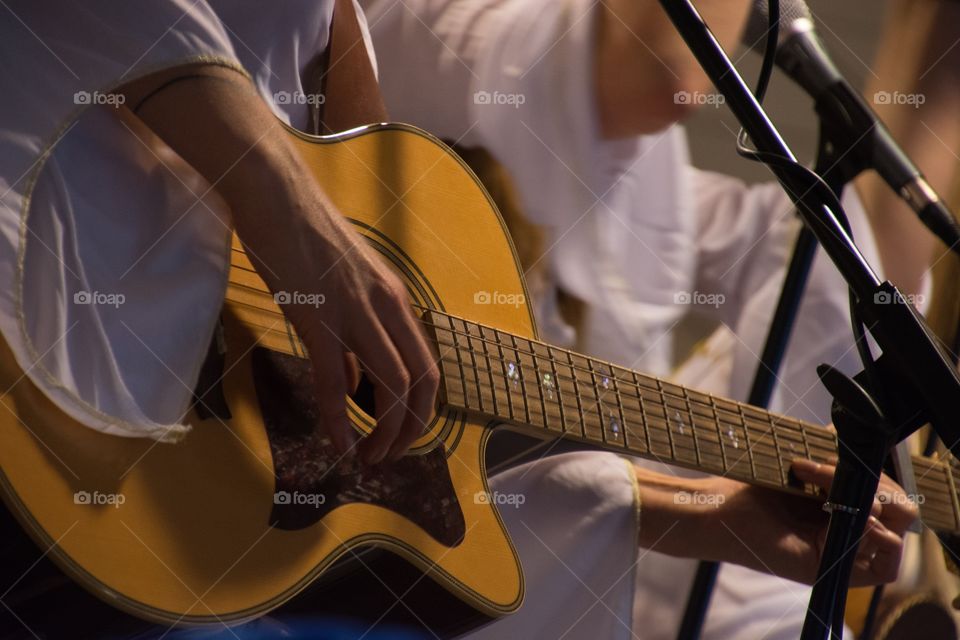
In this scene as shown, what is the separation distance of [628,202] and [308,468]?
2.54ft

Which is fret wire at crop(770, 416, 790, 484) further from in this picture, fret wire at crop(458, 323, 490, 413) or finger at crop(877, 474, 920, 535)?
fret wire at crop(458, 323, 490, 413)

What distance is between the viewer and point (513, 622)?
99 cm

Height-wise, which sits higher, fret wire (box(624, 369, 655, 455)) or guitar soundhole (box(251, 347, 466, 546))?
guitar soundhole (box(251, 347, 466, 546))

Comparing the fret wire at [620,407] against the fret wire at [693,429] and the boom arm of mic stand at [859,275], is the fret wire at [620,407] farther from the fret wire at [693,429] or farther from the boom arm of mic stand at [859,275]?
the boom arm of mic stand at [859,275]

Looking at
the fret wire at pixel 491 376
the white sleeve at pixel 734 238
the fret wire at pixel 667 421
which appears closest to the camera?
the fret wire at pixel 667 421

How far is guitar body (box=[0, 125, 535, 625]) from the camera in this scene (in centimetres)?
61

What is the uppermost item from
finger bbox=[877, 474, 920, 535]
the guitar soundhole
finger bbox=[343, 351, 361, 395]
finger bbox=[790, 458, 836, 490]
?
finger bbox=[343, 351, 361, 395]

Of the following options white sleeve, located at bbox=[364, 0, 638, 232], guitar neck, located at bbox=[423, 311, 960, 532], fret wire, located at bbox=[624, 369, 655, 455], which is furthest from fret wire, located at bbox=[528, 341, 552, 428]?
white sleeve, located at bbox=[364, 0, 638, 232]

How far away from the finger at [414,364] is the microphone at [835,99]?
1.21 feet

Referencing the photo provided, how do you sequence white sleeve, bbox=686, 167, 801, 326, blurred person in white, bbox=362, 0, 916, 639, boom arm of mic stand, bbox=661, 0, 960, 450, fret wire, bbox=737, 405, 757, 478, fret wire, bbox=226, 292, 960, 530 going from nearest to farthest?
boom arm of mic stand, bbox=661, 0, 960, 450 < fret wire, bbox=226, 292, 960, 530 < fret wire, bbox=737, 405, 757, 478 < blurred person in white, bbox=362, 0, 916, 639 < white sleeve, bbox=686, 167, 801, 326

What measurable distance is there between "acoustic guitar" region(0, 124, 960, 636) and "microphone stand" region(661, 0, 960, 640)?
0.91 feet

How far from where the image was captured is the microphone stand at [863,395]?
0.61m

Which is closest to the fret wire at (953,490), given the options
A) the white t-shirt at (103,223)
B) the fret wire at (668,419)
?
the fret wire at (668,419)

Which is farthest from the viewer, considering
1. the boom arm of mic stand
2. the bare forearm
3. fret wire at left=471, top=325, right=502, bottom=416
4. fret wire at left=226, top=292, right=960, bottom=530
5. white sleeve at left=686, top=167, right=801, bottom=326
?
white sleeve at left=686, top=167, right=801, bottom=326
